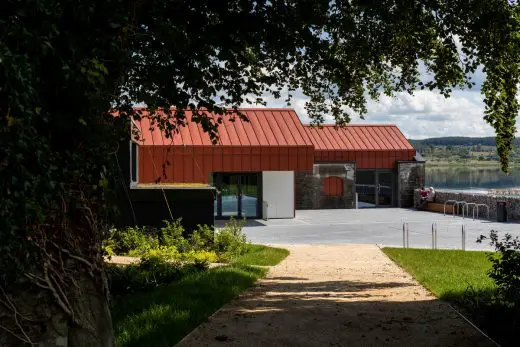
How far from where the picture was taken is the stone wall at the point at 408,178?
42.2 m

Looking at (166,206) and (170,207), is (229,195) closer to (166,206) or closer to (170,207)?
(166,206)

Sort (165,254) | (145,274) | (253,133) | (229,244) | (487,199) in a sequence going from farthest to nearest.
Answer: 1. (487,199)
2. (253,133)
3. (229,244)
4. (165,254)
5. (145,274)

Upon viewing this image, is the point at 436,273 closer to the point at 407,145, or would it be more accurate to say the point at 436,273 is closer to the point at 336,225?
→ the point at 336,225

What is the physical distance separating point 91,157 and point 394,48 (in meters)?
7.91

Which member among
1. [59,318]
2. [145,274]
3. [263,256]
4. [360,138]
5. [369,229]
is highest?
[360,138]

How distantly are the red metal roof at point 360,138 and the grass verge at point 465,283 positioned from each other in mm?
23221

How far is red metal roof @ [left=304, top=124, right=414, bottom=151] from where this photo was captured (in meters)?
41.5

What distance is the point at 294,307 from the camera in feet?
30.6

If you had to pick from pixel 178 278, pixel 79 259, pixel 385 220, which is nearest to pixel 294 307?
pixel 178 278

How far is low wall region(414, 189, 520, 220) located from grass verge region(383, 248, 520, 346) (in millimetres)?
14606

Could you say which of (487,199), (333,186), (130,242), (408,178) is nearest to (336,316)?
(130,242)

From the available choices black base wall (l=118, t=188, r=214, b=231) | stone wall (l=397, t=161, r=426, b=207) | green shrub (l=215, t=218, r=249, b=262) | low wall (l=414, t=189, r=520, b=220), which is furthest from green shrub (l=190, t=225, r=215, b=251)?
stone wall (l=397, t=161, r=426, b=207)

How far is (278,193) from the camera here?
3431cm

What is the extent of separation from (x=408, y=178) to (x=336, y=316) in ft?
114
